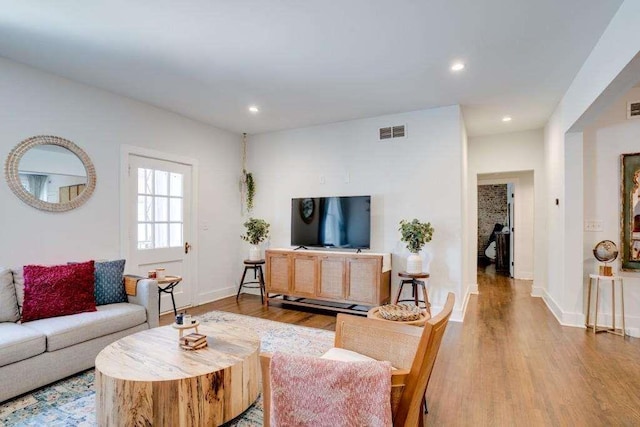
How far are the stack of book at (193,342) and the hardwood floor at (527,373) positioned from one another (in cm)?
158

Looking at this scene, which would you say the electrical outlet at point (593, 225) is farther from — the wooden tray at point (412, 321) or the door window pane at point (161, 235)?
the door window pane at point (161, 235)

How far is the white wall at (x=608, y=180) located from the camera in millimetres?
3729

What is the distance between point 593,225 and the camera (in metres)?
3.90

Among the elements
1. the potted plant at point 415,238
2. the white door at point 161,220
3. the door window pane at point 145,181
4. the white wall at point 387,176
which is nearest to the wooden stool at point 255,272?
the white wall at point 387,176

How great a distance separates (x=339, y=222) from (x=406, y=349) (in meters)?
3.05

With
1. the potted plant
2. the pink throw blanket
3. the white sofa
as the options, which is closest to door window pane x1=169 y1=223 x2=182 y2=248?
the white sofa

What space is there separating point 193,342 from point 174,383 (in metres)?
0.43

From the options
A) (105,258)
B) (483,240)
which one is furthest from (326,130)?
(483,240)

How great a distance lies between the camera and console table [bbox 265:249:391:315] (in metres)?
4.12

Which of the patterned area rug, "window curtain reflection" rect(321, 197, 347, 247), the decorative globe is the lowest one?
the patterned area rug

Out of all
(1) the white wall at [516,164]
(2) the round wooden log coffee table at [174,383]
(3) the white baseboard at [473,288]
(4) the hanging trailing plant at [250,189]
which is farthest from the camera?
(3) the white baseboard at [473,288]

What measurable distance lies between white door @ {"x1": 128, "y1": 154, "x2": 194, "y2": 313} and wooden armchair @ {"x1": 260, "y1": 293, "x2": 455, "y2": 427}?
331 centimetres

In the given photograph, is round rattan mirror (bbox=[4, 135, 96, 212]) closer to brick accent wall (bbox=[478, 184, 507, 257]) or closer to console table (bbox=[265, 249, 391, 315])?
console table (bbox=[265, 249, 391, 315])

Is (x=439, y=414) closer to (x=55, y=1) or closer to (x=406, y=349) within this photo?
(x=406, y=349)
